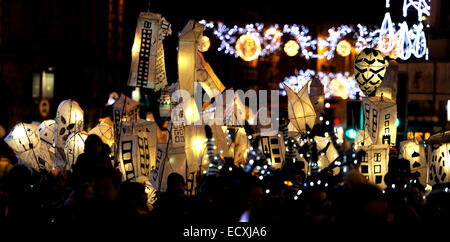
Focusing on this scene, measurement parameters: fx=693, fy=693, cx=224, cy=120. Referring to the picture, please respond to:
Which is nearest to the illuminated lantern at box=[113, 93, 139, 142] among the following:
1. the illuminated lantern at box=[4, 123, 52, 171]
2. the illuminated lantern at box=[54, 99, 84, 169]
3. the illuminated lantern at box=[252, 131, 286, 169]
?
the illuminated lantern at box=[54, 99, 84, 169]

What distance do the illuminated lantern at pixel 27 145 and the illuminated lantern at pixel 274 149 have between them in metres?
3.79

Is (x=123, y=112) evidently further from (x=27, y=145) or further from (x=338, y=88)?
(x=338, y=88)

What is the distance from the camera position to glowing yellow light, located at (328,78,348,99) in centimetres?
2869

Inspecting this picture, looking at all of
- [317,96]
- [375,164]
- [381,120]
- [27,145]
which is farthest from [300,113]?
[27,145]

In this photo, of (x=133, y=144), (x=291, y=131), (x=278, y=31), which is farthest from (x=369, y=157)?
(x=278, y=31)

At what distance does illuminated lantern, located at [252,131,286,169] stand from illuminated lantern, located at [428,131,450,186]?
2270mm

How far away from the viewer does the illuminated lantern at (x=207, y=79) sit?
1158 centimetres

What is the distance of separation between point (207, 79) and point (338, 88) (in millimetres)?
17782

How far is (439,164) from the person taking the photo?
10.3m

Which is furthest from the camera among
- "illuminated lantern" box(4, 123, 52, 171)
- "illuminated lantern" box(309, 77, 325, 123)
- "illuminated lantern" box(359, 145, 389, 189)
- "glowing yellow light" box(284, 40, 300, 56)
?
"glowing yellow light" box(284, 40, 300, 56)

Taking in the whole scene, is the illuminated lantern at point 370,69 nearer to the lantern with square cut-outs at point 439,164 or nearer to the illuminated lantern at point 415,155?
the illuminated lantern at point 415,155

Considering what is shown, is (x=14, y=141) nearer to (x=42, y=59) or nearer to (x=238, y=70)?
(x=42, y=59)

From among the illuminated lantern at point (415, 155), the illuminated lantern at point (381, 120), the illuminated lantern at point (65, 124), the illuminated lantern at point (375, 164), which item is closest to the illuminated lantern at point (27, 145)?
the illuminated lantern at point (65, 124)

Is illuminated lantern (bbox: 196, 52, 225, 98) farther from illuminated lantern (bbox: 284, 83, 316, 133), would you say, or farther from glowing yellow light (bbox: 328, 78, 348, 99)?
glowing yellow light (bbox: 328, 78, 348, 99)
